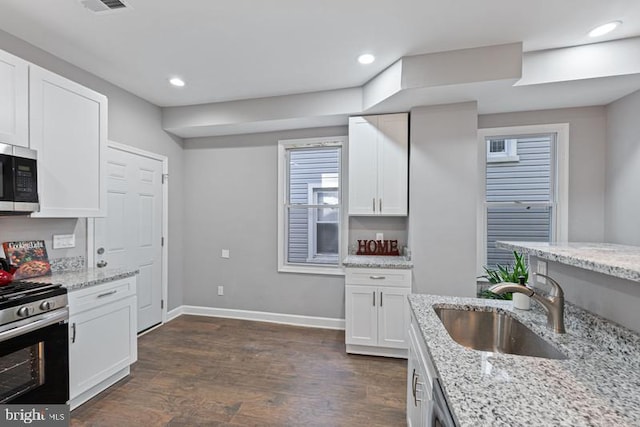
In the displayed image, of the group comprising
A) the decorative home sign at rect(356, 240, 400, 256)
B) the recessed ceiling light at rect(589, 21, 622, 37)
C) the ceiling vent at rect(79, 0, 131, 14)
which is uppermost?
the recessed ceiling light at rect(589, 21, 622, 37)

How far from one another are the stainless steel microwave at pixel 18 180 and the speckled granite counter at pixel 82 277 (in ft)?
1.81

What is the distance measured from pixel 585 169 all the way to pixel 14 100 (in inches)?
194

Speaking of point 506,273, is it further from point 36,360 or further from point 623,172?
point 36,360

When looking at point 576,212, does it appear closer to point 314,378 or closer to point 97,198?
point 314,378

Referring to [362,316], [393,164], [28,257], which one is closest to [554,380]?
[362,316]

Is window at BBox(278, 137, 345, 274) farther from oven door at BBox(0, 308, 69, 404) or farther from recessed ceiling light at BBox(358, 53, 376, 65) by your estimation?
oven door at BBox(0, 308, 69, 404)

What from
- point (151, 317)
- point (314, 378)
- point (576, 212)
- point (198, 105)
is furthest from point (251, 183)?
point (576, 212)

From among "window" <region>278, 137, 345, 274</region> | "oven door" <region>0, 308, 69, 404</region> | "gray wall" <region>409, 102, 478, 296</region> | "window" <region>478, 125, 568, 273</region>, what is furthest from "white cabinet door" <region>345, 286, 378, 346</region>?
"oven door" <region>0, 308, 69, 404</region>

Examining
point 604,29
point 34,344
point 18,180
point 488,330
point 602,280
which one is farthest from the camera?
point 604,29

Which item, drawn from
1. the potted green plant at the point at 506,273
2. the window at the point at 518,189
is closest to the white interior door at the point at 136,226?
the potted green plant at the point at 506,273

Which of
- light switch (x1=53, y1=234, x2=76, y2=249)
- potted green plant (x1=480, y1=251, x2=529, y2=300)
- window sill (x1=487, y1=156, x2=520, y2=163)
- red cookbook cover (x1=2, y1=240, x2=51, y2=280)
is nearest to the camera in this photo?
red cookbook cover (x1=2, y1=240, x2=51, y2=280)

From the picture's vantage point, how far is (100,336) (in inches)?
88.9

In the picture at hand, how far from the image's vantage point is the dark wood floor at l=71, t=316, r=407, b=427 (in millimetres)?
2088

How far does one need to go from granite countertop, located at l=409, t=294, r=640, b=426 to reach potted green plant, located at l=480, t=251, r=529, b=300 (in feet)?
5.54
